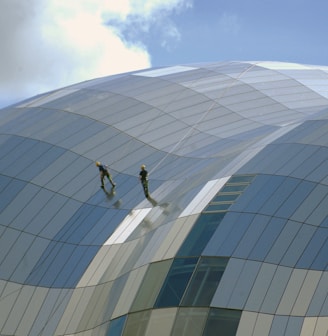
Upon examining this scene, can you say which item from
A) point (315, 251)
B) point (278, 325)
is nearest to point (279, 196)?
point (315, 251)

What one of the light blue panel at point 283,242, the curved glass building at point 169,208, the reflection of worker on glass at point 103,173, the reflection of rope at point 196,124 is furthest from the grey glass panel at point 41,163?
the light blue panel at point 283,242

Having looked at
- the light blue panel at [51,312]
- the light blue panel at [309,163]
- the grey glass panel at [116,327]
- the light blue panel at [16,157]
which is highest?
the light blue panel at [309,163]

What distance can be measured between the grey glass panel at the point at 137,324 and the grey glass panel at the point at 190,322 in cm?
142

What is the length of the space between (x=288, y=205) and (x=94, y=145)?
1666 cm

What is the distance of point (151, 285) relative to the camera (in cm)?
3509

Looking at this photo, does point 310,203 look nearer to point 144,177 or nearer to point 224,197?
point 224,197

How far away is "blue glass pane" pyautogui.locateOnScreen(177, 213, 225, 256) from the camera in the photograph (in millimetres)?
35406

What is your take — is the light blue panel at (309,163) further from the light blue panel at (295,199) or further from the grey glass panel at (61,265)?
the grey glass panel at (61,265)

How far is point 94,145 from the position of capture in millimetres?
48812

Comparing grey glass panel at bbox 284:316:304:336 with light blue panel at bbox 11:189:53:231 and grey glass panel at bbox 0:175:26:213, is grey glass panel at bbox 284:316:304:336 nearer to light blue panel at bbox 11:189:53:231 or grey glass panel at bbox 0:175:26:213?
light blue panel at bbox 11:189:53:231

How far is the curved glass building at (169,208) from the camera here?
108ft

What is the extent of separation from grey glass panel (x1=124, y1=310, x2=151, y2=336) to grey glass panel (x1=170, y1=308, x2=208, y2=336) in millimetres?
1419

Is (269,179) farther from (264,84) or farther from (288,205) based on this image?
(264,84)

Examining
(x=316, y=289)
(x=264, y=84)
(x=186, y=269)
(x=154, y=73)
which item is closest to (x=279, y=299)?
(x=316, y=289)
